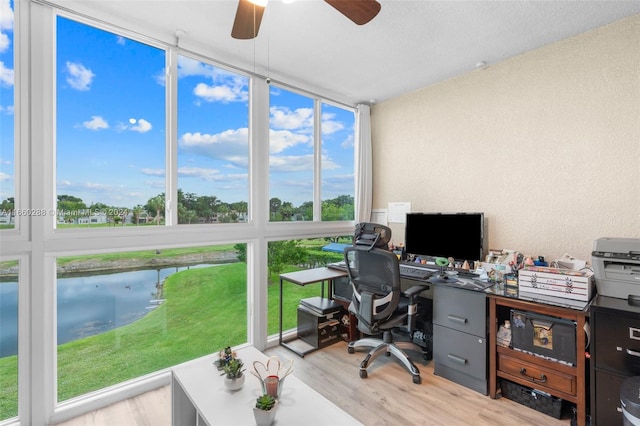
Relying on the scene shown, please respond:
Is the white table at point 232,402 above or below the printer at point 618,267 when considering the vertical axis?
below

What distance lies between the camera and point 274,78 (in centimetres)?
301

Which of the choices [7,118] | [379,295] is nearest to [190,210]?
[7,118]

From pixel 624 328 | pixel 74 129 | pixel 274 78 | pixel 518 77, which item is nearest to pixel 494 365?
pixel 624 328

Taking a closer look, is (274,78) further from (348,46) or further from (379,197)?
(379,197)

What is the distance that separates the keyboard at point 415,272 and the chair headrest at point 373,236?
404mm

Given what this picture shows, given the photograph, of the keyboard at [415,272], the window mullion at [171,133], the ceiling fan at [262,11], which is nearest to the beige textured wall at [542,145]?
the keyboard at [415,272]

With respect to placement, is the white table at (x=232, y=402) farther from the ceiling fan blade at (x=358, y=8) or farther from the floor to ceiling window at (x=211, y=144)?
the ceiling fan blade at (x=358, y=8)

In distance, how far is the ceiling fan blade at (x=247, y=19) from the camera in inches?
64.5

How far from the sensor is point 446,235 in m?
2.82

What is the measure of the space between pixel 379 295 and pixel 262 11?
6.97 feet

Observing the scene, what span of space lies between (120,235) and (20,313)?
69cm

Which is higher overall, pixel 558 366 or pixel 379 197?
pixel 379 197

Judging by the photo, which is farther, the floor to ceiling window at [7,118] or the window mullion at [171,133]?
the window mullion at [171,133]

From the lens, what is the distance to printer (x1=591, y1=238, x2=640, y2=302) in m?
1.81
